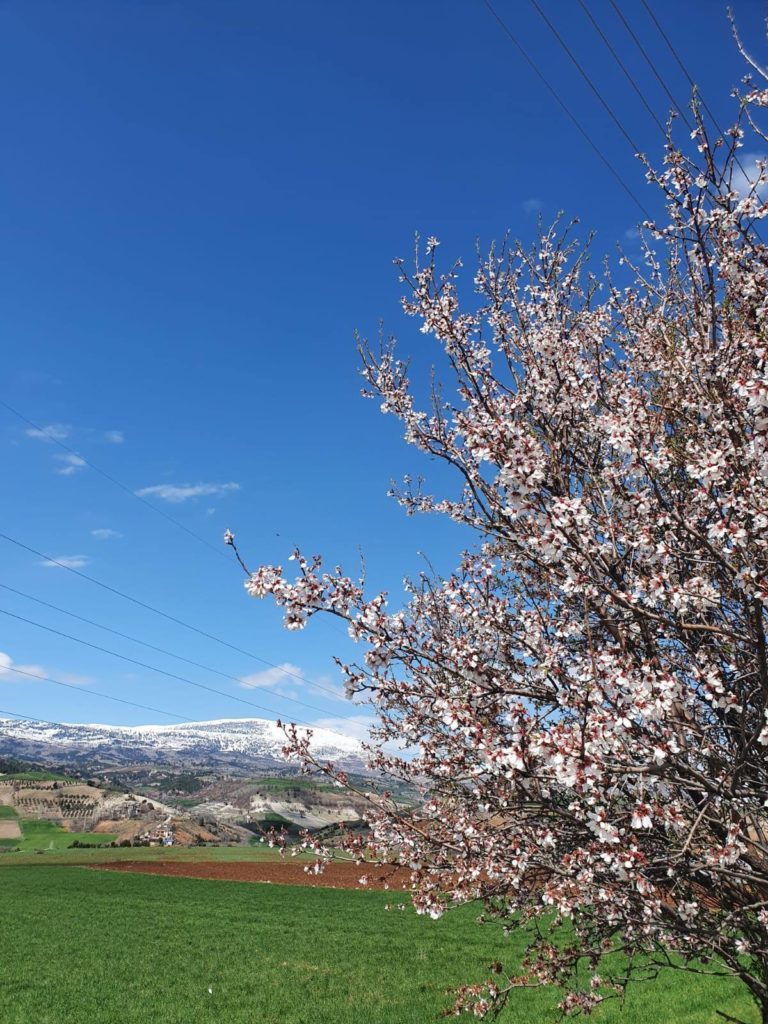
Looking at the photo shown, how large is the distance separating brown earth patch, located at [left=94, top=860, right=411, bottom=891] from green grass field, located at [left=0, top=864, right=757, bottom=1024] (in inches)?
620

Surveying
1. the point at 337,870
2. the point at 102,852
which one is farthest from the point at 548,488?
the point at 102,852

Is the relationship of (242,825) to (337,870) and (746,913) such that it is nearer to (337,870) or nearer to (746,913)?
(337,870)

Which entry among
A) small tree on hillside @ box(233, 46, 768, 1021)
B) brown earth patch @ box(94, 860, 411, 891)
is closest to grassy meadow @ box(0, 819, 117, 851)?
brown earth patch @ box(94, 860, 411, 891)

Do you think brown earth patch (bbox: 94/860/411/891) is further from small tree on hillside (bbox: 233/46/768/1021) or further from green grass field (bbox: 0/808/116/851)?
small tree on hillside (bbox: 233/46/768/1021)

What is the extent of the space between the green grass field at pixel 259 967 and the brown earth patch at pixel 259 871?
51.6 ft

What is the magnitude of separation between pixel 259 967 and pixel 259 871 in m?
49.9

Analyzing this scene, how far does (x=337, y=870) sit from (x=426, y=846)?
238 ft

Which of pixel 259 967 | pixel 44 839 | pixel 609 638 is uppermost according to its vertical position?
pixel 609 638

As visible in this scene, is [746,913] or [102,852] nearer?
[746,913]

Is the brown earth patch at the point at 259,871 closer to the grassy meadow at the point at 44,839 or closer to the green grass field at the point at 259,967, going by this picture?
the green grass field at the point at 259,967

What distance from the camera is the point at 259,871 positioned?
69625 millimetres

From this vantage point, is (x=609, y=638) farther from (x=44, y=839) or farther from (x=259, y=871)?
(x=44, y=839)

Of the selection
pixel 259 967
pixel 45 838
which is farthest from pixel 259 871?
pixel 45 838

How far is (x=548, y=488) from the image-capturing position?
6348 mm
